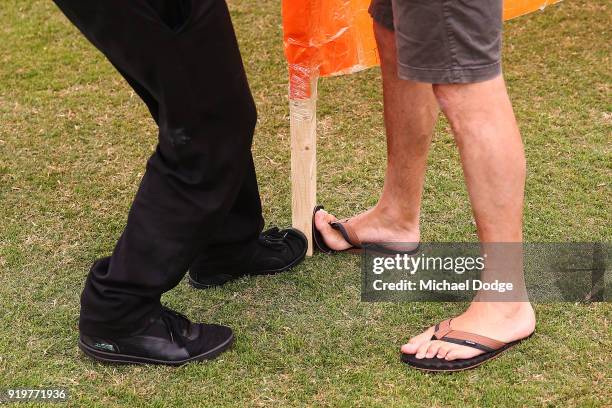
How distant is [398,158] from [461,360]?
0.69m

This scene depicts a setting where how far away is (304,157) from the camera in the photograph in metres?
2.65

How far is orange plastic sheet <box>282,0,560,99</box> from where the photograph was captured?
2533 mm

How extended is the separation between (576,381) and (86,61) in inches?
113

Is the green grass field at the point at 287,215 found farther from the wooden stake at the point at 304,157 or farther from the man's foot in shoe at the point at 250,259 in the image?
the wooden stake at the point at 304,157

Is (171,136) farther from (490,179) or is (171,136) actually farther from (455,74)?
(490,179)

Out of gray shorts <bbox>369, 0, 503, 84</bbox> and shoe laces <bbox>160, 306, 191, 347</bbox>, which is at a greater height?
gray shorts <bbox>369, 0, 503, 84</bbox>

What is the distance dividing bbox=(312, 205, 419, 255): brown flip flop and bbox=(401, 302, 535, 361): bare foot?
0.47m

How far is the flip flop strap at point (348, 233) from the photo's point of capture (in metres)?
2.80

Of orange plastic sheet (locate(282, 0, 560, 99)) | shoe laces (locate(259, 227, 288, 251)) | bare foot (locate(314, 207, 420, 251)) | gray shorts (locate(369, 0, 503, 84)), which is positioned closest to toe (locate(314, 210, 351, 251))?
bare foot (locate(314, 207, 420, 251))

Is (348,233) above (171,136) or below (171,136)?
below

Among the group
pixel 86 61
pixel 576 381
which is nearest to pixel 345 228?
pixel 576 381

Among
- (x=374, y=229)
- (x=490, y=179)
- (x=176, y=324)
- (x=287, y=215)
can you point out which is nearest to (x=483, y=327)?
(x=490, y=179)

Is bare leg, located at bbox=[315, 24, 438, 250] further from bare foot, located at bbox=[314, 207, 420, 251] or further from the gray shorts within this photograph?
the gray shorts

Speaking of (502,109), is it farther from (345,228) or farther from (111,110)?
(111,110)
